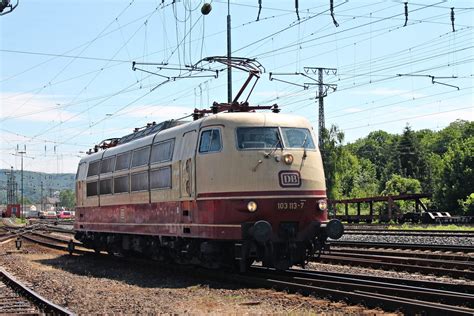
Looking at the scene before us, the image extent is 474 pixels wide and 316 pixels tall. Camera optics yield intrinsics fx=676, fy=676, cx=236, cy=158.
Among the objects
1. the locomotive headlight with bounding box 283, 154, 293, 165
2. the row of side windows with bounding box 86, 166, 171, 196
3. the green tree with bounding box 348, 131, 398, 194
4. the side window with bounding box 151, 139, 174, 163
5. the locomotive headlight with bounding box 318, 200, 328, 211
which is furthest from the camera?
the green tree with bounding box 348, 131, 398, 194

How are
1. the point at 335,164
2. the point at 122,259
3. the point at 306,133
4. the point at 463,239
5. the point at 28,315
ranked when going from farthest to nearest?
the point at 335,164, the point at 463,239, the point at 122,259, the point at 306,133, the point at 28,315

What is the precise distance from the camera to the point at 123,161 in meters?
20.1

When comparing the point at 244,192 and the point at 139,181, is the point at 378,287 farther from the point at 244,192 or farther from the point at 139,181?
the point at 139,181

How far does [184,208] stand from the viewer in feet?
50.3

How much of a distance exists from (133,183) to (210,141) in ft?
16.7

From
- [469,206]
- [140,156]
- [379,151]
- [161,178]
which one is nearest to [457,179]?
[469,206]

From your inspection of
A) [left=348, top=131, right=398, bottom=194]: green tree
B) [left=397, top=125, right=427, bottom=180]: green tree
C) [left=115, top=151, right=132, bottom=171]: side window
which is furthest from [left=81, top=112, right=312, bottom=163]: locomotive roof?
[left=348, top=131, right=398, bottom=194]: green tree

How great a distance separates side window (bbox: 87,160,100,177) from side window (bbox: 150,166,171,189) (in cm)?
612

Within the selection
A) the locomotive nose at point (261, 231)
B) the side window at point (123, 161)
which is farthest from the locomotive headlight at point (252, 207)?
the side window at point (123, 161)

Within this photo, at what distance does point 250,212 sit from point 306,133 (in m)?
2.48

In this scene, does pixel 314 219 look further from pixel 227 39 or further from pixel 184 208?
pixel 227 39

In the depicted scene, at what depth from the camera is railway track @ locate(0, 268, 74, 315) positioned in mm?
10922

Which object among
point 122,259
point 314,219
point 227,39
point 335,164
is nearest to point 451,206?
point 335,164

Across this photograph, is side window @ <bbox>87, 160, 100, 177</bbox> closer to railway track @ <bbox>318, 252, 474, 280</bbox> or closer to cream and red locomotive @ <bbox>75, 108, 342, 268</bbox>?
cream and red locomotive @ <bbox>75, 108, 342, 268</bbox>
